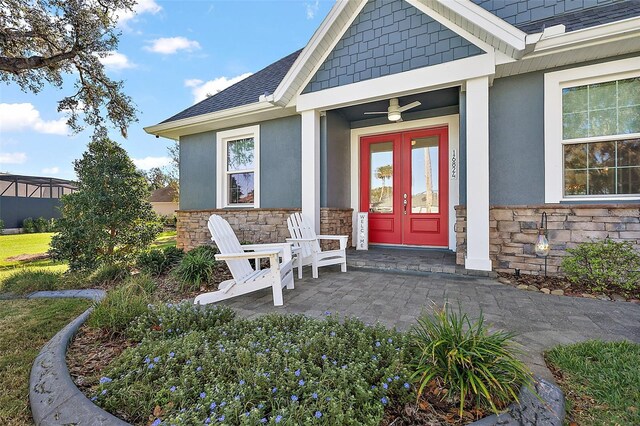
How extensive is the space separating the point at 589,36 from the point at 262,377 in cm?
488

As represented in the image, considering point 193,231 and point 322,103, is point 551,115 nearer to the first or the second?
point 322,103

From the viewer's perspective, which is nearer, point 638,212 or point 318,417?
point 318,417

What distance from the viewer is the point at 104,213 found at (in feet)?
15.5

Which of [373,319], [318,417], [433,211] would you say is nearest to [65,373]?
[318,417]

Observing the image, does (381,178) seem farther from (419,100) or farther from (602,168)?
(602,168)

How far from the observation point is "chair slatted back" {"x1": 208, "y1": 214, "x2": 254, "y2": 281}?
10.3 feet

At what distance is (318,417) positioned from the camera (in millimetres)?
1187

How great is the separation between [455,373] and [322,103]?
4497mm

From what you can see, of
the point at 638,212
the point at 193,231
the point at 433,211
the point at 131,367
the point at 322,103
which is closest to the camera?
the point at 131,367

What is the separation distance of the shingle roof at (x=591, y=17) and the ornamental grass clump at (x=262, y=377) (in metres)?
4.45

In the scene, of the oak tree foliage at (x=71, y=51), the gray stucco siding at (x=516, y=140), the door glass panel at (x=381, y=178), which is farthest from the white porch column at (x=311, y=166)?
the oak tree foliage at (x=71, y=51)

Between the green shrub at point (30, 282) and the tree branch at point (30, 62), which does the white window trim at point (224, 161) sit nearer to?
the green shrub at point (30, 282)

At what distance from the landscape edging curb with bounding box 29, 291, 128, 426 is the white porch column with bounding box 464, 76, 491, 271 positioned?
409cm

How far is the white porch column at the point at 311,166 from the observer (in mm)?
5086
